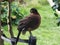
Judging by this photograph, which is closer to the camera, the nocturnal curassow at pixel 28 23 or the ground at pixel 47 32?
the nocturnal curassow at pixel 28 23

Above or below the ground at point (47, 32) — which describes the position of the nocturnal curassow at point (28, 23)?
above

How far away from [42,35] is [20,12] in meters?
1.20

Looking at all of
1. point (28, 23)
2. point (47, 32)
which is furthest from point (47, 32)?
point (28, 23)

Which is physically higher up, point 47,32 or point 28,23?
point 28,23

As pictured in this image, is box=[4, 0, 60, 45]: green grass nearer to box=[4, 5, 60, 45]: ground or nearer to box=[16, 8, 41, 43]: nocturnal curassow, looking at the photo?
box=[4, 5, 60, 45]: ground

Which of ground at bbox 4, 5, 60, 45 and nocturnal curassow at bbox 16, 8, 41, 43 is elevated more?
nocturnal curassow at bbox 16, 8, 41, 43

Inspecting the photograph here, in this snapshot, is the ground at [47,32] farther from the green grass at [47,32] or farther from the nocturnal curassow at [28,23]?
the nocturnal curassow at [28,23]

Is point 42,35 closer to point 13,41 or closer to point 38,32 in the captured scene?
point 38,32

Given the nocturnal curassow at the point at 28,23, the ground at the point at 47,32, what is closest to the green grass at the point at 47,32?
the ground at the point at 47,32

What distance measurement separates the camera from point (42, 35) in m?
5.82

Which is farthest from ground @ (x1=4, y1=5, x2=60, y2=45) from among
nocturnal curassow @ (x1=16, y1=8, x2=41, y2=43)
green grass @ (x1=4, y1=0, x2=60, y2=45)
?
nocturnal curassow @ (x1=16, y1=8, x2=41, y2=43)

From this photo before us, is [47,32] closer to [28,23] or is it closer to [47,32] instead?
[47,32]

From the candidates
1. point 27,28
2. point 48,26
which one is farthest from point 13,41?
point 48,26

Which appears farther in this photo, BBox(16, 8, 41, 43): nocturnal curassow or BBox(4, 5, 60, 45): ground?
BBox(4, 5, 60, 45): ground
